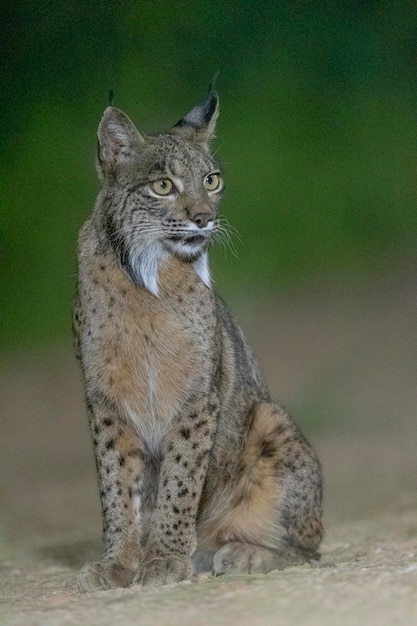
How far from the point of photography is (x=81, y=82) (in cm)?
1177

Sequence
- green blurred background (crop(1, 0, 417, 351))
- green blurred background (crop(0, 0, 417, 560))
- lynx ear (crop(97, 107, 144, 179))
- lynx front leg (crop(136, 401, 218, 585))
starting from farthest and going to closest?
green blurred background (crop(1, 0, 417, 351))
green blurred background (crop(0, 0, 417, 560))
lynx ear (crop(97, 107, 144, 179))
lynx front leg (crop(136, 401, 218, 585))

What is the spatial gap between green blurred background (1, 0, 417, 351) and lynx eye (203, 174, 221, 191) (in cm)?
571

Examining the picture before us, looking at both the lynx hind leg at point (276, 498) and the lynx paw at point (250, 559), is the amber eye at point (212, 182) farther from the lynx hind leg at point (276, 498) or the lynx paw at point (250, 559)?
the lynx paw at point (250, 559)

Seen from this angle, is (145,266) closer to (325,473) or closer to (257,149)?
(325,473)

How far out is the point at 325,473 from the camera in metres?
8.88

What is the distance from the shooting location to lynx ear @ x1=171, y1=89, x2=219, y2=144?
19.6ft

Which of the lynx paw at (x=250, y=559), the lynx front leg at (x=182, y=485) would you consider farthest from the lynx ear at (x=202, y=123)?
the lynx paw at (x=250, y=559)

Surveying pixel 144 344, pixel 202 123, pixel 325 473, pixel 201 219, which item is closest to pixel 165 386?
pixel 144 344

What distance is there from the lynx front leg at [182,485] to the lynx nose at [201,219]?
2.56ft

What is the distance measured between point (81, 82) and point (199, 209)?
6.60m

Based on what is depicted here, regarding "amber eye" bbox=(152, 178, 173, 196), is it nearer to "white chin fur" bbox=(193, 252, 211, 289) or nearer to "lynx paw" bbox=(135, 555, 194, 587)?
"white chin fur" bbox=(193, 252, 211, 289)

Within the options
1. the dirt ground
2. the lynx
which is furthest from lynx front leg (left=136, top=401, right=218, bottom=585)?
the dirt ground

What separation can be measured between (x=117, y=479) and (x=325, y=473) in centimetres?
357

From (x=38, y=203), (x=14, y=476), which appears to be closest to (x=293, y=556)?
(x=14, y=476)
